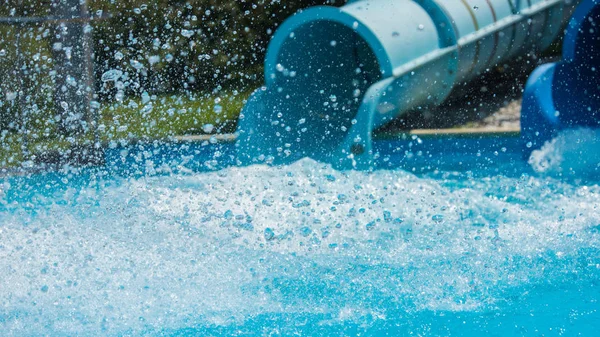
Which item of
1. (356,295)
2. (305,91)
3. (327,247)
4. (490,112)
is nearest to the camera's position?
(356,295)

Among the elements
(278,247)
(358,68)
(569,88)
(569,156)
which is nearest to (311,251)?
(278,247)

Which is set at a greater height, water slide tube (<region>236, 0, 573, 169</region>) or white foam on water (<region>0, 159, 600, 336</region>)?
water slide tube (<region>236, 0, 573, 169</region>)

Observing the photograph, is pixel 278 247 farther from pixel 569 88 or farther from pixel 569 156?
pixel 569 88

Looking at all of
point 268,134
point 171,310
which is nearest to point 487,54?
point 268,134

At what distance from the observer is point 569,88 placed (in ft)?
15.7

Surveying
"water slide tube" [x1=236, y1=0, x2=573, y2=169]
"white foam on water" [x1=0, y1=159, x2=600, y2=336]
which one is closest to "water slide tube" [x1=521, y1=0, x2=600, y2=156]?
"white foam on water" [x1=0, y1=159, x2=600, y2=336]

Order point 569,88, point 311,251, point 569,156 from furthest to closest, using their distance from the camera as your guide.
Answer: point 569,88
point 569,156
point 311,251

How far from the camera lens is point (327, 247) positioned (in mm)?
3361

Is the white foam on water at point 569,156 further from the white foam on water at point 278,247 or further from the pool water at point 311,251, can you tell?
the white foam on water at point 278,247

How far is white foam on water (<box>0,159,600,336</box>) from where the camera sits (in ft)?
8.89

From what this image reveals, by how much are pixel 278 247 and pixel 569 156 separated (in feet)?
6.62

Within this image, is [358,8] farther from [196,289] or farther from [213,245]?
[196,289]

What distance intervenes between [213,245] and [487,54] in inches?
126

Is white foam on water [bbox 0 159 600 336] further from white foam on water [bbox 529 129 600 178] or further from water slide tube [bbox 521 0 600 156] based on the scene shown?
water slide tube [bbox 521 0 600 156]
